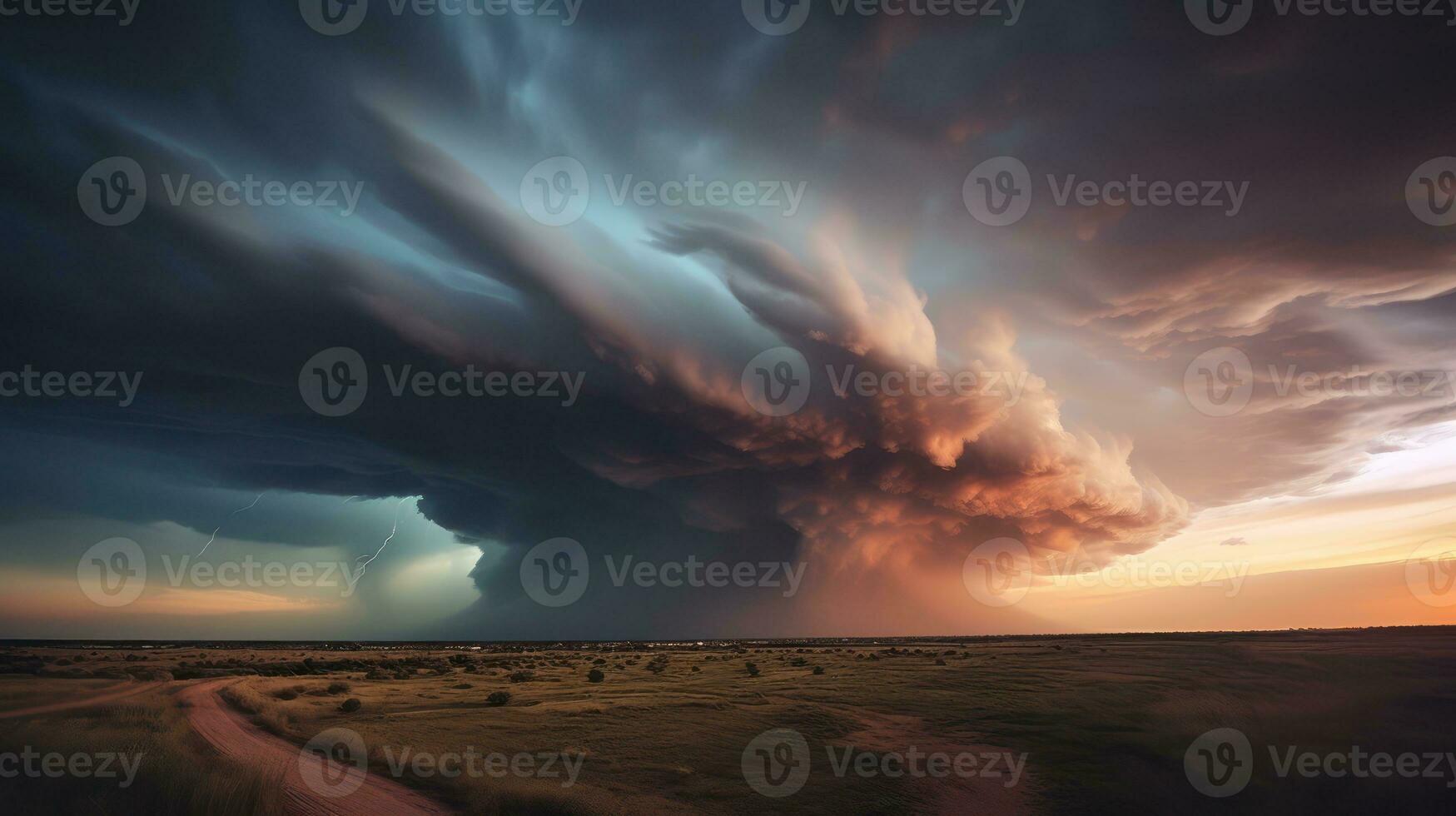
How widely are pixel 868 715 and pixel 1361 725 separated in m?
17.8

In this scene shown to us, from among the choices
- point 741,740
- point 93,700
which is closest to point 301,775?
point 741,740

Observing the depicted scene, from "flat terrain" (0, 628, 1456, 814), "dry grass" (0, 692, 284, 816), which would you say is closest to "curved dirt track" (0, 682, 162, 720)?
A: "flat terrain" (0, 628, 1456, 814)

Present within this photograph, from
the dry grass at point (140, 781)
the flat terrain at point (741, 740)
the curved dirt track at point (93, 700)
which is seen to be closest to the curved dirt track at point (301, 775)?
the flat terrain at point (741, 740)

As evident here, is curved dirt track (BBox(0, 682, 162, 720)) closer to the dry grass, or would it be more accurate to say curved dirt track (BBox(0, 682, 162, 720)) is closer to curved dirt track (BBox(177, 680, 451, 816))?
the dry grass

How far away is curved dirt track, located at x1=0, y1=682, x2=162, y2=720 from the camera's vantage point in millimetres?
21203

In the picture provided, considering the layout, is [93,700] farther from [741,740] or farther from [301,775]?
[741,740]

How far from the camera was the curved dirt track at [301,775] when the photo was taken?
561 inches

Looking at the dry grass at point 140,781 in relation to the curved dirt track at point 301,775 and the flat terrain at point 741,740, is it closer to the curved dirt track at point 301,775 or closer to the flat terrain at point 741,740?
the flat terrain at point 741,740

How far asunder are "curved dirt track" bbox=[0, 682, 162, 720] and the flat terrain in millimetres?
145

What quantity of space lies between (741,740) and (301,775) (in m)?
12.8

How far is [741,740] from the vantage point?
21.8 meters

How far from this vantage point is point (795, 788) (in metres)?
17.0

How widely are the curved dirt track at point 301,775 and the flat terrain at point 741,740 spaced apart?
0.09 m

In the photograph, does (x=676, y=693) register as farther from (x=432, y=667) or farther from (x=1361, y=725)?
(x=432, y=667)
